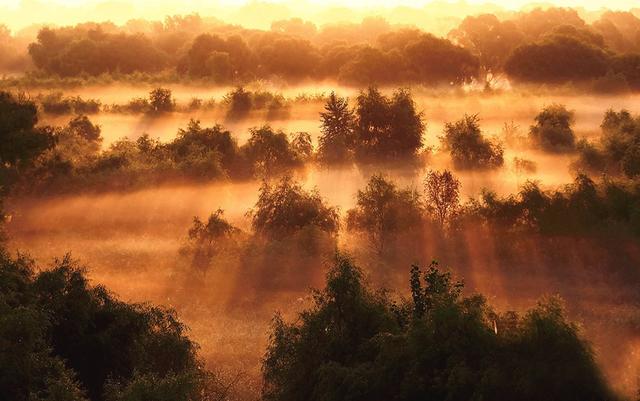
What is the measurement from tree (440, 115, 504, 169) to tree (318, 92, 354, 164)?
20.1 ft

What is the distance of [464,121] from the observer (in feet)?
124

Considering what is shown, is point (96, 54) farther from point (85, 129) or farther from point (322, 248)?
point (322, 248)

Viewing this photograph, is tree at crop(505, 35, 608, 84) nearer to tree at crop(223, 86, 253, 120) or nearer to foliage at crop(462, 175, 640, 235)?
tree at crop(223, 86, 253, 120)

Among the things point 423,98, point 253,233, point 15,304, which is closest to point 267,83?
point 423,98

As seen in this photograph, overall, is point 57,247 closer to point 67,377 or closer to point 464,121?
point 67,377

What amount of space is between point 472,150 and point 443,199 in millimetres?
9476

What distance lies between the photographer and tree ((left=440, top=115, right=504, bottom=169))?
34.2 meters

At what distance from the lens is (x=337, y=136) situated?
3825 centimetres

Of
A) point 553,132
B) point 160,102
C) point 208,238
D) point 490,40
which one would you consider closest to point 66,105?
point 160,102

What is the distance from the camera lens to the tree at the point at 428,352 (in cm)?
1145

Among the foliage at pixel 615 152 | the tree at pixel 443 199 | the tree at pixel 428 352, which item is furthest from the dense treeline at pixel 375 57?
the tree at pixel 428 352

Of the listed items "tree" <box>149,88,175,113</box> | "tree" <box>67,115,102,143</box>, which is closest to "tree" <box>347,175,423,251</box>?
"tree" <box>67,115,102,143</box>

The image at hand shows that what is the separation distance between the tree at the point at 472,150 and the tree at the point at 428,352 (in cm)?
2064

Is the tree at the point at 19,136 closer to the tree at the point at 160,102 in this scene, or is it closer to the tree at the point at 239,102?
the tree at the point at 160,102
